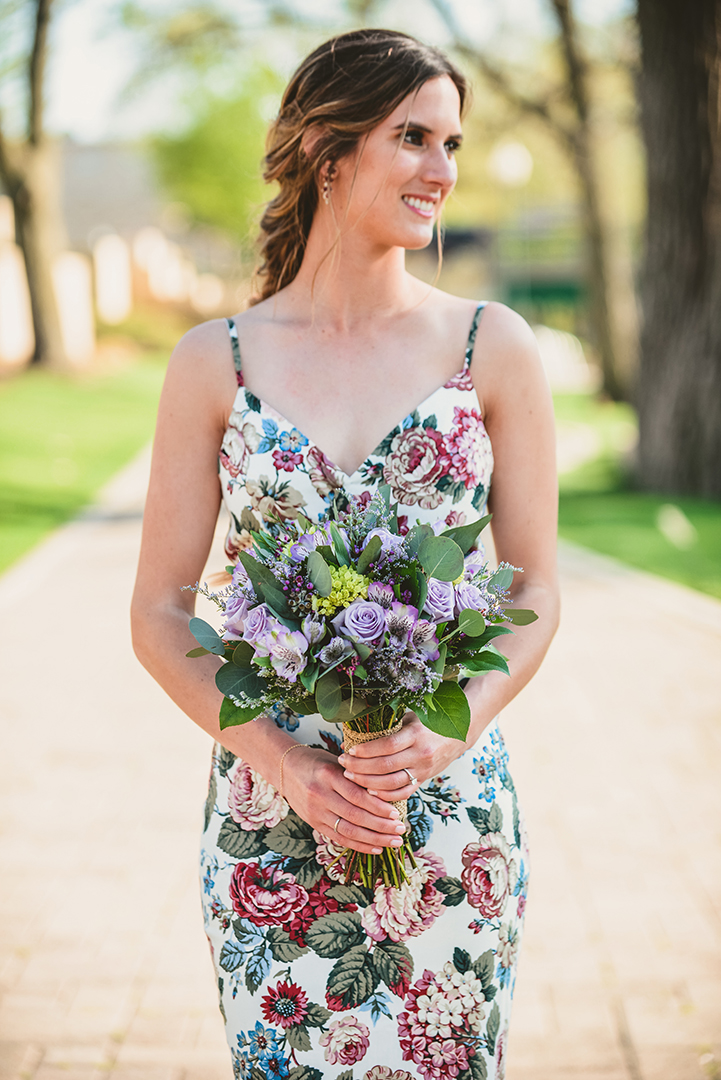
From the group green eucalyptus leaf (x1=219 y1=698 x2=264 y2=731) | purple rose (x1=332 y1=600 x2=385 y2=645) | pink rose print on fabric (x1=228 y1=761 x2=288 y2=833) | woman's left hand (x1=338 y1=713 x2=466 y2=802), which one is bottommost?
pink rose print on fabric (x1=228 y1=761 x2=288 y2=833)

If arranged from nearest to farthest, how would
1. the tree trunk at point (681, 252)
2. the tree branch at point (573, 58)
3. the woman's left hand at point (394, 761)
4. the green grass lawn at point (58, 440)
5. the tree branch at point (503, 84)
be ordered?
the woman's left hand at point (394, 761), the tree trunk at point (681, 252), the green grass lawn at point (58, 440), the tree branch at point (573, 58), the tree branch at point (503, 84)

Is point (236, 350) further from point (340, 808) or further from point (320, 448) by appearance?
point (340, 808)

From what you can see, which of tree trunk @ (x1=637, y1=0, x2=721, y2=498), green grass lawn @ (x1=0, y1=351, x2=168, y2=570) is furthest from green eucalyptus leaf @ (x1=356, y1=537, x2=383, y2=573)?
tree trunk @ (x1=637, y1=0, x2=721, y2=498)

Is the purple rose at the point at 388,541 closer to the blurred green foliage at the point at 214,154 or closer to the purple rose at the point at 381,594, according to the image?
the purple rose at the point at 381,594

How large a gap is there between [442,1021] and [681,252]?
1057cm

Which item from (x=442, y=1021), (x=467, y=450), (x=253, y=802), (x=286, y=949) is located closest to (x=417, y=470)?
(x=467, y=450)

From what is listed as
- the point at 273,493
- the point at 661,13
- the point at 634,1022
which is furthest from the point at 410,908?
the point at 661,13

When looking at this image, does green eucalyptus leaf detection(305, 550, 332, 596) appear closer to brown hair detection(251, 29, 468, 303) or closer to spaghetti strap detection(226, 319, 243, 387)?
A: spaghetti strap detection(226, 319, 243, 387)

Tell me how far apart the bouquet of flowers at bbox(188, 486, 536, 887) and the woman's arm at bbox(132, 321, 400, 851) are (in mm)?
323

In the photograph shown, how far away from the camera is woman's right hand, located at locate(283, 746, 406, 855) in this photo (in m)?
1.92

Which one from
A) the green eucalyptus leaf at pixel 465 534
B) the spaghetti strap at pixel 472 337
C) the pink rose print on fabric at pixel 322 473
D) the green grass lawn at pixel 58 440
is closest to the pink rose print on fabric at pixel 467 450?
the spaghetti strap at pixel 472 337

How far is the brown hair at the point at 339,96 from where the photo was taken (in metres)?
2.14

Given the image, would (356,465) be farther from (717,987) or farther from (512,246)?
(512,246)

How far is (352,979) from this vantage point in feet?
6.98
